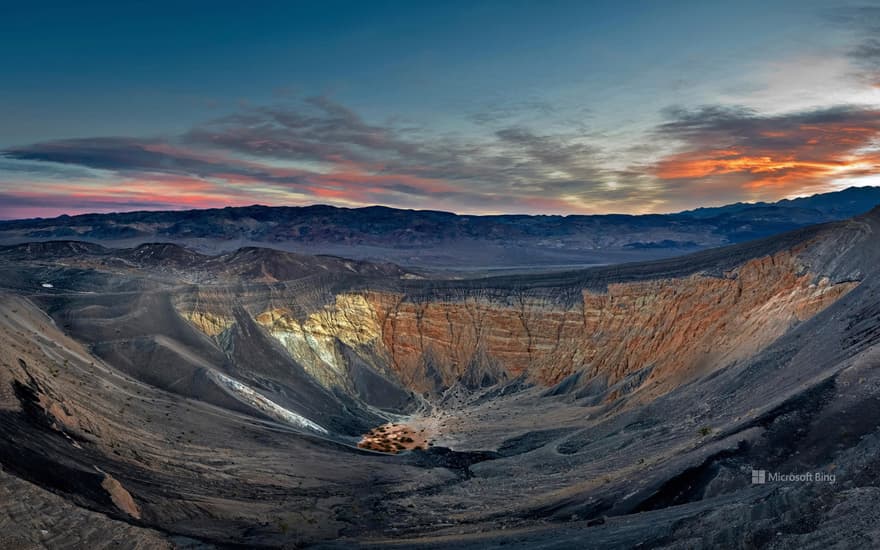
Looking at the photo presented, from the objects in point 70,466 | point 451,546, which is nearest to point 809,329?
point 451,546

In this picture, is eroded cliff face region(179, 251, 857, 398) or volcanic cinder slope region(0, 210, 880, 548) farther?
eroded cliff face region(179, 251, 857, 398)

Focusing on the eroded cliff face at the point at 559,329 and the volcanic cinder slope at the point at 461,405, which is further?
Answer: the eroded cliff face at the point at 559,329

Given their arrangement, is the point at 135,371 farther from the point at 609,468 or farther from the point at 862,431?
the point at 862,431

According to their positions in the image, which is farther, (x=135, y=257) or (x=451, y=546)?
(x=135, y=257)

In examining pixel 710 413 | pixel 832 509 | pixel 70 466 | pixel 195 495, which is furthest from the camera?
pixel 710 413

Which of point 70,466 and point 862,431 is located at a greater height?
point 862,431
